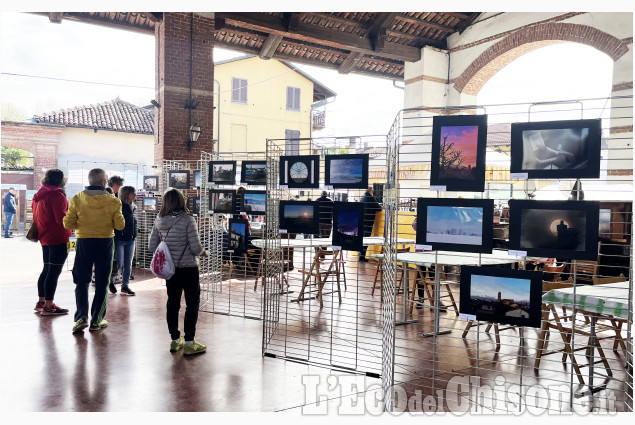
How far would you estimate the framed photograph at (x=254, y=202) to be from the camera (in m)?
5.49

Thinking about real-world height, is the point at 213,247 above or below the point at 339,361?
above

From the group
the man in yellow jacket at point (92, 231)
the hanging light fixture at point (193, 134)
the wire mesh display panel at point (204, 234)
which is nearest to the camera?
the man in yellow jacket at point (92, 231)

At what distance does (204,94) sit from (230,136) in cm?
1096

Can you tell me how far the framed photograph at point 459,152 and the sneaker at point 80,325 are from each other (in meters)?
3.79

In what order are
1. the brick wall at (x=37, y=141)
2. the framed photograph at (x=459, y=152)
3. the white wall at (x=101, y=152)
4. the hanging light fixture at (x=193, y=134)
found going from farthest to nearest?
the white wall at (x=101, y=152)
the brick wall at (x=37, y=141)
the hanging light fixture at (x=193, y=134)
the framed photograph at (x=459, y=152)

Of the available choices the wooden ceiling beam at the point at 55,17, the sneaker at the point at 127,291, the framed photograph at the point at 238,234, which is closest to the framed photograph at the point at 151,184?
the sneaker at the point at 127,291

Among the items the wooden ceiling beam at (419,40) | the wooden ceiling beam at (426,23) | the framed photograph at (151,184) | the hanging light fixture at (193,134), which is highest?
the wooden ceiling beam at (426,23)

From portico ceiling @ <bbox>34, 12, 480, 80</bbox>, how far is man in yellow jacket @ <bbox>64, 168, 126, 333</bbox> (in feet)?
18.7

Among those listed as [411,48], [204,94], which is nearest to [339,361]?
[204,94]

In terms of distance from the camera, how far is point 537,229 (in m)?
2.77

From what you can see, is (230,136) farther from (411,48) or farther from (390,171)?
(390,171)

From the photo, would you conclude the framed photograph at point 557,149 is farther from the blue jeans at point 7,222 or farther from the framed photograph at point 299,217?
the blue jeans at point 7,222

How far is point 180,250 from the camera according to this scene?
4160 millimetres

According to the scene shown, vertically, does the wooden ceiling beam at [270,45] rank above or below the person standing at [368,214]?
above
